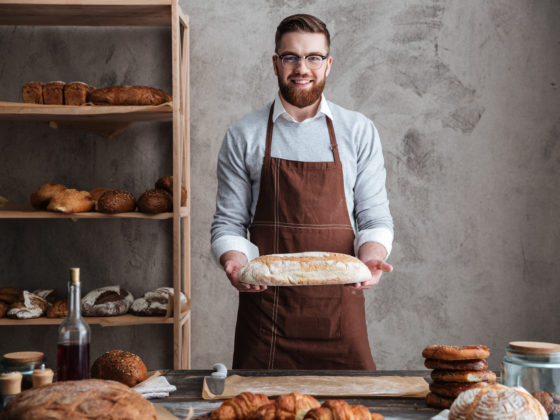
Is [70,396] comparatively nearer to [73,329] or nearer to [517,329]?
[73,329]

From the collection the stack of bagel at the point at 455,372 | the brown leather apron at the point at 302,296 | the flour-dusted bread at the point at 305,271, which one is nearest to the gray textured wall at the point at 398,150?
the brown leather apron at the point at 302,296

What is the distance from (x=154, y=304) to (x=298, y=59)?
1.36 meters

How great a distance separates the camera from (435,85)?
3061 millimetres

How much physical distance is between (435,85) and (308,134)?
1.13m

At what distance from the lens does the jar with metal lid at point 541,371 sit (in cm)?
114

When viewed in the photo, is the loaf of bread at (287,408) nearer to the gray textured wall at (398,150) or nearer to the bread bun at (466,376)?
the bread bun at (466,376)

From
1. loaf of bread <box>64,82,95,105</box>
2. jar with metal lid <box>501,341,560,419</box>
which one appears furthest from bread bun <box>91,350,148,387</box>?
loaf of bread <box>64,82,95,105</box>

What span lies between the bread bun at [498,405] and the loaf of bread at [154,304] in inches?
73.0

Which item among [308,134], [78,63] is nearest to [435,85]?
[308,134]

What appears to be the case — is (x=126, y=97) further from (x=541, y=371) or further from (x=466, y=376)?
(x=541, y=371)

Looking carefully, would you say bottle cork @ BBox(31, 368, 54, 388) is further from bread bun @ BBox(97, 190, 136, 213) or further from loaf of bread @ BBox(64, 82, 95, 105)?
loaf of bread @ BBox(64, 82, 95, 105)

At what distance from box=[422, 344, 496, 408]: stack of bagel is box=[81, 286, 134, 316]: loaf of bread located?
5.95 feet

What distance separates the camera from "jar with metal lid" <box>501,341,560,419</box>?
3.75 ft

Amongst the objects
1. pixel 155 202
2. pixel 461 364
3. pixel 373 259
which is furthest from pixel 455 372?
pixel 155 202
